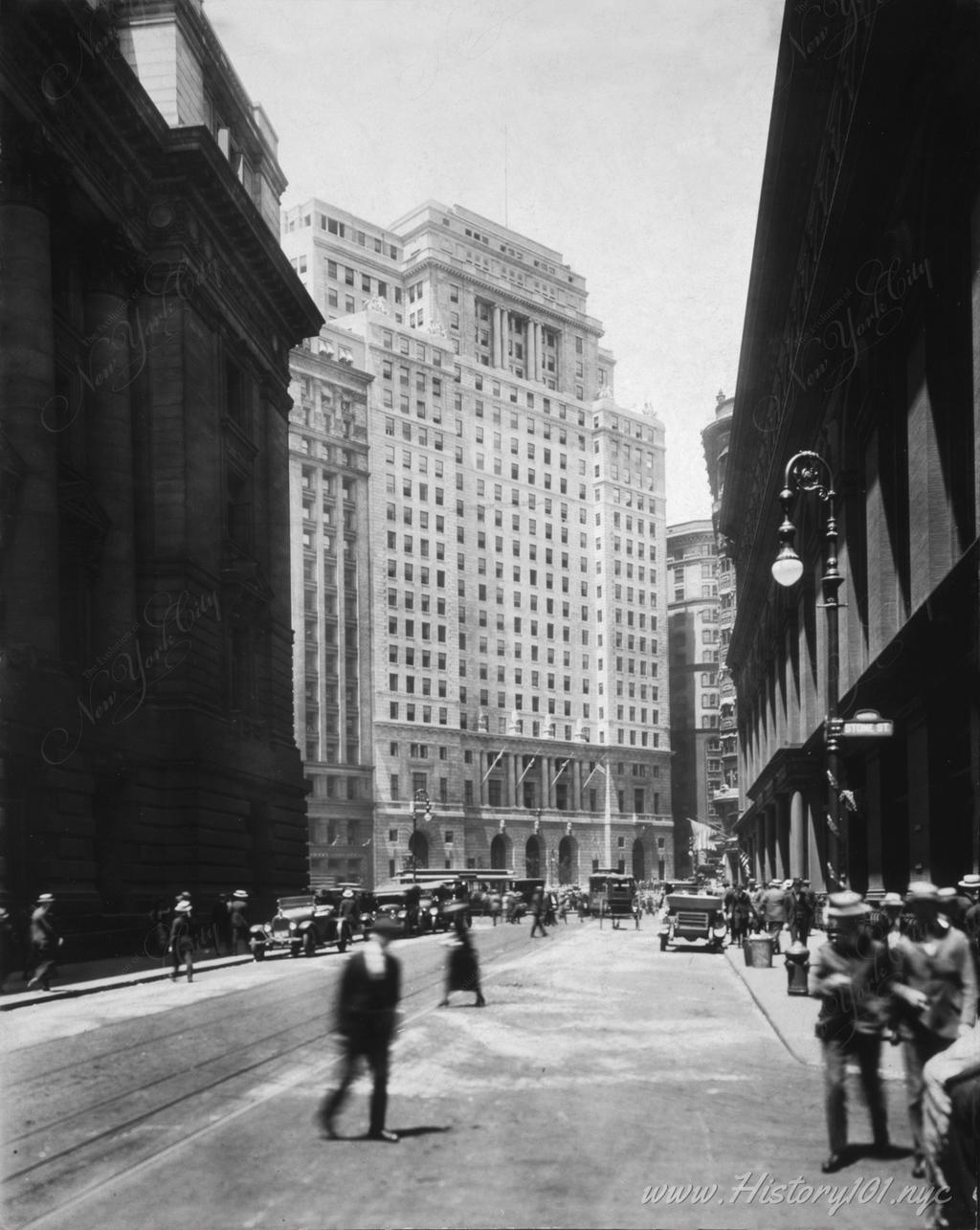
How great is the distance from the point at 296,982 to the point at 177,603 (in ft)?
52.1

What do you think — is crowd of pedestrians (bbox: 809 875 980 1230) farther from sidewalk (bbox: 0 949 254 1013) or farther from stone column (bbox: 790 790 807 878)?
stone column (bbox: 790 790 807 878)

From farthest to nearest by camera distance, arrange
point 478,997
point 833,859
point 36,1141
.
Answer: point 478,997, point 833,859, point 36,1141

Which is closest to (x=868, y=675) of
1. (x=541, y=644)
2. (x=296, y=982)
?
(x=296, y=982)

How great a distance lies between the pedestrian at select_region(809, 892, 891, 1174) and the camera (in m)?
9.66

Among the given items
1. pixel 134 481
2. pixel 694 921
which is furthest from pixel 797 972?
pixel 134 481

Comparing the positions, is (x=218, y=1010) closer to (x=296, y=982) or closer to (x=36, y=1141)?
(x=296, y=982)

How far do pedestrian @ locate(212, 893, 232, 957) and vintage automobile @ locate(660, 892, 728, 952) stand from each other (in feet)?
40.1

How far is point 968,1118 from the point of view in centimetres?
602

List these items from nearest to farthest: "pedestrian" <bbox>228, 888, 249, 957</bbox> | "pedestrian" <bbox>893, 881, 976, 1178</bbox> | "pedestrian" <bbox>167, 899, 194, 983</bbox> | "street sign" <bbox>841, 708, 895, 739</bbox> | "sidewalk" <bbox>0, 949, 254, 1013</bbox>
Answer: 1. "pedestrian" <bbox>893, 881, 976, 1178</bbox>
2. "street sign" <bbox>841, 708, 895, 739</bbox>
3. "sidewalk" <bbox>0, 949, 254, 1013</bbox>
4. "pedestrian" <bbox>167, 899, 194, 983</bbox>
5. "pedestrian" <bbox>228, 888, 249, 957</bbox>

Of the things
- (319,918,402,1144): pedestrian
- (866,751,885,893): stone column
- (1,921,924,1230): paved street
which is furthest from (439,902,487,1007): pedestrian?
(866,751,885,893): stone column

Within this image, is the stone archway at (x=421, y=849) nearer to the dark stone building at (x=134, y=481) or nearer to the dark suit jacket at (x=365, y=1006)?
the dark stone building at (x=134, y=481)

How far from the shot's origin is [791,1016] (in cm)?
1934

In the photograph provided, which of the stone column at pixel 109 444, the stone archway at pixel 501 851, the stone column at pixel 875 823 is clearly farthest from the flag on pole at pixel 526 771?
the stone column at pixel 875 823

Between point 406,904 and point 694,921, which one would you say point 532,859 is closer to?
point 406,904
